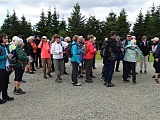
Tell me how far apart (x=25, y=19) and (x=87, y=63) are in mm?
48300

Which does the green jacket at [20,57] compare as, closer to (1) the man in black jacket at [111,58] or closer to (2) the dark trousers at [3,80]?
(2) the dark trousers at [3,80]

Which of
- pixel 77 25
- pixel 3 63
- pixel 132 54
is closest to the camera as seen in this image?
pixel 3 63

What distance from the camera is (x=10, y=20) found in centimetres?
5497

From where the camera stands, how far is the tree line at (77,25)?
52300mm

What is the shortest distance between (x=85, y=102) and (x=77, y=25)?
1868 inches

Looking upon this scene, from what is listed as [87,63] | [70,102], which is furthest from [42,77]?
[70,102]

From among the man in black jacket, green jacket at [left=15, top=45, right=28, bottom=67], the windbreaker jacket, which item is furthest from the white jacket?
green jacket at [left=15, top=45, right=28, bottom=67]

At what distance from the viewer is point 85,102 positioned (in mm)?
7551

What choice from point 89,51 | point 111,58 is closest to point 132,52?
point 111,58

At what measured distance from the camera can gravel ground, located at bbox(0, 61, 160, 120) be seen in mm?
6312

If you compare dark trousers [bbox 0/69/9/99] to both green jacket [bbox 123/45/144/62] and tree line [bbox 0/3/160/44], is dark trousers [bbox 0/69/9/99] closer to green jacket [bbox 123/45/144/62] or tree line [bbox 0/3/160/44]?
green jacket [bbox 123/45/144/62]

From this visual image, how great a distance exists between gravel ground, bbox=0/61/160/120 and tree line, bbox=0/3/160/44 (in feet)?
137

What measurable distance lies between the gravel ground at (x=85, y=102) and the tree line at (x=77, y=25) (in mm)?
41900

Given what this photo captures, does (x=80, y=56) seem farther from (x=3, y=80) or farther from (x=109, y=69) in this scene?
(x=3, y=80)
